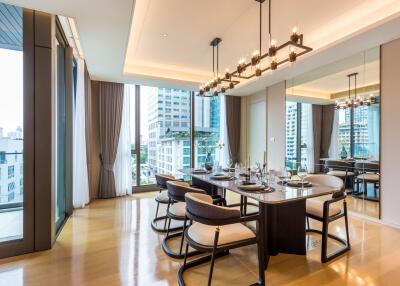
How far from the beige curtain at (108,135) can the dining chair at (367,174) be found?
16.3 ft

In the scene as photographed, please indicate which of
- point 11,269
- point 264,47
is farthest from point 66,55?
point 264,47

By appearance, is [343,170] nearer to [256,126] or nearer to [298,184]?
[298,184]

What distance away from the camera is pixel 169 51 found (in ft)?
13.9

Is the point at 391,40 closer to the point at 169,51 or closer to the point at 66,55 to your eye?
the point at 169,51

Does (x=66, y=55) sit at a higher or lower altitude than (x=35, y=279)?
higher

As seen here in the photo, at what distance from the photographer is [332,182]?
2.85 meters

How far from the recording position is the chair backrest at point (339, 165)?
4.00 m

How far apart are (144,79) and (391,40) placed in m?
4.46

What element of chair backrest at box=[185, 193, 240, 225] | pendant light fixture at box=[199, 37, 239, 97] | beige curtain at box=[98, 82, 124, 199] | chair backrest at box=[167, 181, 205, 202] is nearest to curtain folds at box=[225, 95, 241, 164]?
pendant light fixture at box=[199, 37, 239, 97]

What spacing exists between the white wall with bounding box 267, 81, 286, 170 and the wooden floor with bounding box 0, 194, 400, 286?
7.91 feet

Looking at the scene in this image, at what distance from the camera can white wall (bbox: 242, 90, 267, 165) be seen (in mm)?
6047

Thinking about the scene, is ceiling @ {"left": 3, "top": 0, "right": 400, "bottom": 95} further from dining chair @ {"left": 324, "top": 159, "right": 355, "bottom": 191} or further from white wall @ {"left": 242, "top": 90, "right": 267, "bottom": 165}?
dining chair @ {"left": 324, "top": 159, "right": 355, "bottom": 191}

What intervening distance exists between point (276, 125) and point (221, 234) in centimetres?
412

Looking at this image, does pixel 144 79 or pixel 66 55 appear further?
pixel 144 79
